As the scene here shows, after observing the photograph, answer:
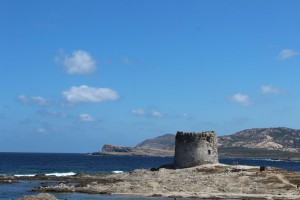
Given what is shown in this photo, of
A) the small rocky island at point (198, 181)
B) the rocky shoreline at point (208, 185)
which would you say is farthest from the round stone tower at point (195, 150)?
the rocky shoreline at point (208, 185)

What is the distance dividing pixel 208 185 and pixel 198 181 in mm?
2645

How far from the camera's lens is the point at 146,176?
7244 centimetres

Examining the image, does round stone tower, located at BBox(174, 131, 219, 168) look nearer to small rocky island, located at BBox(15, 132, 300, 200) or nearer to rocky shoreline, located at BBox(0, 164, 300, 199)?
small rocky island, located at BBox(15, 132, 300, 200)

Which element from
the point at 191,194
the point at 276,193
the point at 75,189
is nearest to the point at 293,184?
the point at 276,193

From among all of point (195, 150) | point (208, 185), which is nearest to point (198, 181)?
point (208, 185)

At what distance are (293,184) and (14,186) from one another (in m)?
31.3

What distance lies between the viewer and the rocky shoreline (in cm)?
5747

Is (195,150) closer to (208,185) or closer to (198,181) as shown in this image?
(198,181)

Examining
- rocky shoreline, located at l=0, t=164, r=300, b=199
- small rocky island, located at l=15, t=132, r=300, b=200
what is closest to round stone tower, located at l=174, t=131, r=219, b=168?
small rocky island, located at l=15, t=132, r=300, b=200

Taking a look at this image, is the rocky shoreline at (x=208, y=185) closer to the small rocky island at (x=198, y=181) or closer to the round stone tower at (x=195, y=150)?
the small rocky island at (x=198, y=181)

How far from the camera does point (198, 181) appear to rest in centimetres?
6469

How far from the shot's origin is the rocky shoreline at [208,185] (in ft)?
189

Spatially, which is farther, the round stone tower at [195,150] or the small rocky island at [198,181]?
the round stone tower at [195,150]

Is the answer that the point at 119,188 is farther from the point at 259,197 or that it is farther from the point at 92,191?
the point at 259,197
